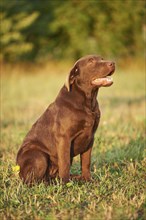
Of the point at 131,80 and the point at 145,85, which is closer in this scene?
the point at 145,85

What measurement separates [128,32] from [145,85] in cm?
777

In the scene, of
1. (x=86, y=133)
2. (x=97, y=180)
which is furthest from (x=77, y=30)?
(x=86, y=133)

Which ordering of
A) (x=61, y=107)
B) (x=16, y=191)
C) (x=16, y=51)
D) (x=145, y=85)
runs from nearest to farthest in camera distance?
(x=16, y=191), (x=61, y=107), (x=145, y=85), (x=16, y=51)

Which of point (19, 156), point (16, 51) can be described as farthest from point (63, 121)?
point (16, 51)

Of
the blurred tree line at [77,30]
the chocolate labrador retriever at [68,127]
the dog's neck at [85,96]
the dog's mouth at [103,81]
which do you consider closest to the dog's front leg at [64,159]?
the chocolate labrador retriever at [68,127]

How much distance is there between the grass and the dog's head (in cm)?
102

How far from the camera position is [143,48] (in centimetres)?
2367

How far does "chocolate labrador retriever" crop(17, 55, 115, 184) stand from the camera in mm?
Result: 5098

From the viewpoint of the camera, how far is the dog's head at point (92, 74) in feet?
17.1

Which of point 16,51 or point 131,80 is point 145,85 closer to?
point 131,80

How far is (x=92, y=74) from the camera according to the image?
5246 millimetres

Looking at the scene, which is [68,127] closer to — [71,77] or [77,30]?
[71,77]

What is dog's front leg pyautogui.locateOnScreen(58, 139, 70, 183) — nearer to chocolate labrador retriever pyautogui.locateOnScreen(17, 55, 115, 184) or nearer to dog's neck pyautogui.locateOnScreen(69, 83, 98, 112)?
chocolate labrador retriever pyautogui.locateOnScreen(17, 55, 115, 184)

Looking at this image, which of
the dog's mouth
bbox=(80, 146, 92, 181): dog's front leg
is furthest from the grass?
the dog's mouth
